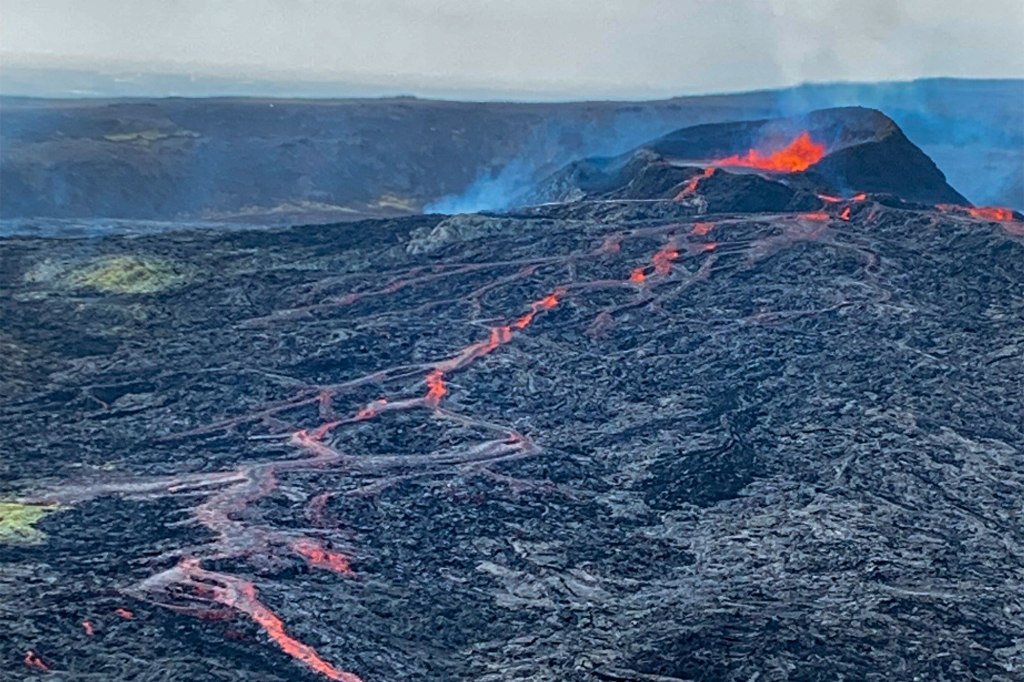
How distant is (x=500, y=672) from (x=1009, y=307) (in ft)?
83.5

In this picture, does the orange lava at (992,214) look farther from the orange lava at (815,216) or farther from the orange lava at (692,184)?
the orange lava at (692,184)

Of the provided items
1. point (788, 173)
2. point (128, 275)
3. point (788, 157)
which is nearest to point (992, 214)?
point (788, 173)

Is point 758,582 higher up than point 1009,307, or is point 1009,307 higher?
point 1009,307

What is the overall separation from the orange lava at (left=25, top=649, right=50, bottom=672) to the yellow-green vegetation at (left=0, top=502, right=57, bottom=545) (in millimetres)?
5043

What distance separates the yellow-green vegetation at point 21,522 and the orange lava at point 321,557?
5323 mm

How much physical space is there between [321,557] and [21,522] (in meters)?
6.72

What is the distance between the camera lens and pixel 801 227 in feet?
155

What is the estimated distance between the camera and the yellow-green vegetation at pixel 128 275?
139 feet

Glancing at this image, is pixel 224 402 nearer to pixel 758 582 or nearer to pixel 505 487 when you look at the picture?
pixel 505 487

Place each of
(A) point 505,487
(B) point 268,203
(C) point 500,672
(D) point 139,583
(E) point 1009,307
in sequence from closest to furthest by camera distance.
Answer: (C) point 500,672 → (D) point 139,583 → (A) point 505,487 → (E) point 1009,307 → (B) point 268,203

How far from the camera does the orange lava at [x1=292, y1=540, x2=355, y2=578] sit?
24.9 metres

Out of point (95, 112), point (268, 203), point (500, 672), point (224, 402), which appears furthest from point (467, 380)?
point (95, 112)

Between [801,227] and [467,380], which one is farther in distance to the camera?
[801,227]

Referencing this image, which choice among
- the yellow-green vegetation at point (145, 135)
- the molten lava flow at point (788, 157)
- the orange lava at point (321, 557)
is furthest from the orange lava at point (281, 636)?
the yellow-green vegetation at point (145, 135)
